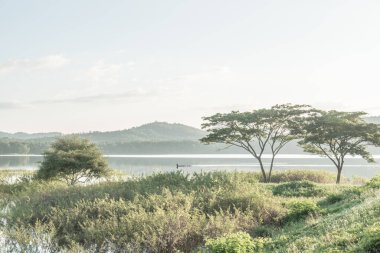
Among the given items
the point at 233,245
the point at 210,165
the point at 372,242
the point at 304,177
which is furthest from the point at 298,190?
the point at 210,165

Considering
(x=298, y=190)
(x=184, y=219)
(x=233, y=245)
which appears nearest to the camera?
(x=233, y=245)

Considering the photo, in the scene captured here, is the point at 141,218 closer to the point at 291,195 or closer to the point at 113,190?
the point at 113,190

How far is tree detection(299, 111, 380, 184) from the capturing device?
43.1m

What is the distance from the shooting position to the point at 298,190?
31.3 meters

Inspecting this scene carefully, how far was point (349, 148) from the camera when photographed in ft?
144

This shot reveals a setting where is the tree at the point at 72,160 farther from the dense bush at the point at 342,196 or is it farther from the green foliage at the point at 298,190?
the dense bush at the point at 342,196

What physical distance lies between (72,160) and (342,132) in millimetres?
25856

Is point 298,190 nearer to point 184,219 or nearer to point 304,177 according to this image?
point 304,177

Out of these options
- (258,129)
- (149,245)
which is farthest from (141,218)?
(258,129)

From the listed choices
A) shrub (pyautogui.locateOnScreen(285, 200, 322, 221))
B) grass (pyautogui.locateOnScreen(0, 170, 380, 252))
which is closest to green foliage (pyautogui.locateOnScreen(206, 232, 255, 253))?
grass (pyautogui.locateOnScreen(0, 170, 380, 252))

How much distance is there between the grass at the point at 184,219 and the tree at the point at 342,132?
19490mm

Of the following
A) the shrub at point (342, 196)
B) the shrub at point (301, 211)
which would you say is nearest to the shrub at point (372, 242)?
the shrub at point (301, 211)

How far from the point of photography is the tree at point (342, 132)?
4309 cm

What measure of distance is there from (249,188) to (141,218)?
7.95 m
